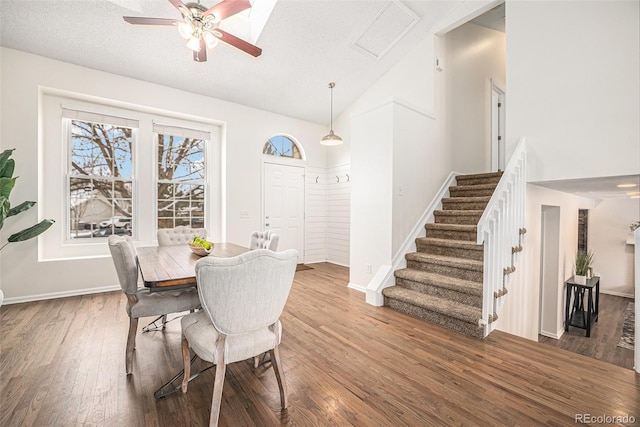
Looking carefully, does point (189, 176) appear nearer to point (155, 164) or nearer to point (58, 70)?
point (155, 164)

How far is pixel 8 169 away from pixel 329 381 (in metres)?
4.25

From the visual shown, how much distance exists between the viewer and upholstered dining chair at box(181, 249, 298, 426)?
4.43 feet

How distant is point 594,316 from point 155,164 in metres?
7.59

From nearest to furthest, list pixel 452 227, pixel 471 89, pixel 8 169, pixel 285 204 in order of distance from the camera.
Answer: pixel 8 169 → pixel 452 227 → pixel 471 89 → pixel 285 204

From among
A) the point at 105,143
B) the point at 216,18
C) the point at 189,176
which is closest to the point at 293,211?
the point at 189,176

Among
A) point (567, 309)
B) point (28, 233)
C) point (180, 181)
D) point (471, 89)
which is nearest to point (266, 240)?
point (180, 181)

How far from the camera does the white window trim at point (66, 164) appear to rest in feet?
12.3

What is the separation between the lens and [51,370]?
6.60 ft

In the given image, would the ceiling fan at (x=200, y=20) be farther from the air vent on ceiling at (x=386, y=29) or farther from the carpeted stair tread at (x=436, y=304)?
the carpeted stair tread at (x=436, y=304)

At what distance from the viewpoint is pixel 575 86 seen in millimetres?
2912

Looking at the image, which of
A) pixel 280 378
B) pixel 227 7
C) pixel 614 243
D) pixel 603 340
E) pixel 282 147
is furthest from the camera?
pixel 282 147

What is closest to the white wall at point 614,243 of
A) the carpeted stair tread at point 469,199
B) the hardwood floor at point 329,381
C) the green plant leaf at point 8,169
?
the carpeted stair tread at point 469,199

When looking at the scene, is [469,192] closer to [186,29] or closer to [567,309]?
[567,309]

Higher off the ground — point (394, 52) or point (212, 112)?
point (394, 52)
